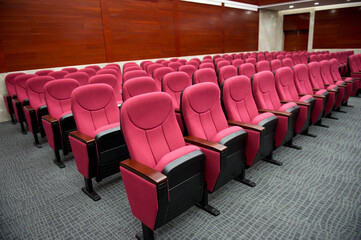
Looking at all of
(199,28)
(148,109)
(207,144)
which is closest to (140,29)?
(199,28)

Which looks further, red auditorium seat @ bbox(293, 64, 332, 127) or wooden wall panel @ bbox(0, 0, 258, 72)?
wooden wall panel @ bbox(0, 0, 258, 72)

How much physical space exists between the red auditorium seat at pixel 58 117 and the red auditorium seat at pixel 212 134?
1.36 metres

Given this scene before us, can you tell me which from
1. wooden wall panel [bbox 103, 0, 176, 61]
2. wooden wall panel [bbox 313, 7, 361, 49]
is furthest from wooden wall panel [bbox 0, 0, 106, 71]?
wooden wall panel [bbox 313, 7, 361, 49]

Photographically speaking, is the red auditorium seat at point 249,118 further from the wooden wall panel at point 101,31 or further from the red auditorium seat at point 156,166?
the wooden wall panel at point 101,31

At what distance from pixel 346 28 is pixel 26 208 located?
1346cm

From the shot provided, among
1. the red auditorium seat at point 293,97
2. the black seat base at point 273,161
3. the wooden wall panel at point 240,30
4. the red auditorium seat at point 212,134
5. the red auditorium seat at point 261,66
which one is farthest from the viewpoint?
the wooden wall panel at point 240,30

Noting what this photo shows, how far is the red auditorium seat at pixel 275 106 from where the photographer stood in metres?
2.36

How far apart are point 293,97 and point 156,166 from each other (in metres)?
2.47

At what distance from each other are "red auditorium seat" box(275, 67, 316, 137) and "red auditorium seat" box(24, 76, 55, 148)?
3.04 meters

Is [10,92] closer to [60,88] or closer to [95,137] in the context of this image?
[60,88]

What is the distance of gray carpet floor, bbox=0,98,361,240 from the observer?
160 cm

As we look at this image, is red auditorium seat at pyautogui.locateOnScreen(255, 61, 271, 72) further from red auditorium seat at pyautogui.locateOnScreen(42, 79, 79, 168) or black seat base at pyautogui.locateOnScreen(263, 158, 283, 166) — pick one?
red auditorium seat at pyautogui.locateOnScreen(42, 79, 79, 168)

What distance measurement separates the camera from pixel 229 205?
1.85 m

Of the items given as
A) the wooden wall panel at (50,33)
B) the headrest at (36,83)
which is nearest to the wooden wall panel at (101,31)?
the wooden wall panel at (50,33)
